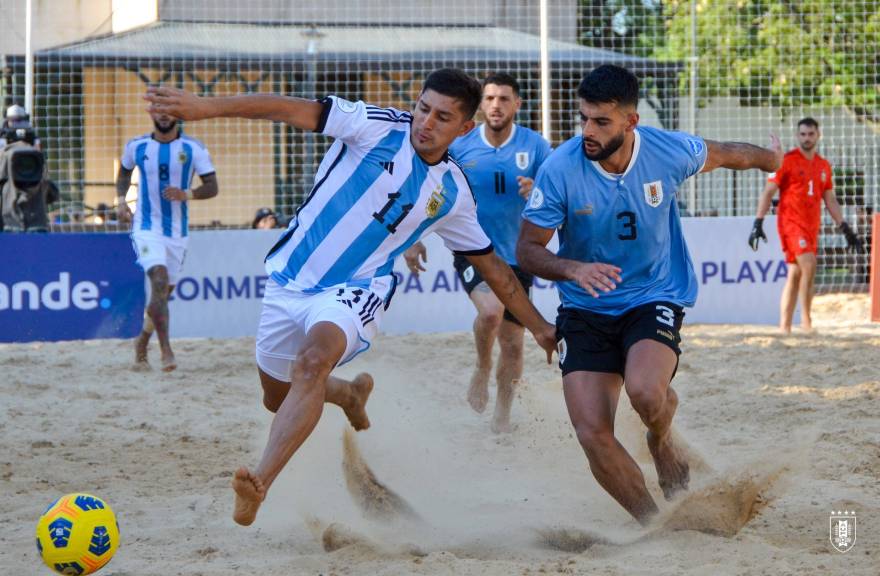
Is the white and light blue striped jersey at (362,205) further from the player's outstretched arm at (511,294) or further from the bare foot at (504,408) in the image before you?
the bare foot at (504,408)

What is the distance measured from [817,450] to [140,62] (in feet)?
42.3

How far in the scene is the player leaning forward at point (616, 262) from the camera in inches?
181

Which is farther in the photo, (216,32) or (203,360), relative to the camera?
(216,32)

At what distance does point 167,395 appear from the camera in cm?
839

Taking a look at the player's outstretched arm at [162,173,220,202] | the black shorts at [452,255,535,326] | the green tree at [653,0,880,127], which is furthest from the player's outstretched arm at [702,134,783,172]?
the green tree at [653,0,880,127]

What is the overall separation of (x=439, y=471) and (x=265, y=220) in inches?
318

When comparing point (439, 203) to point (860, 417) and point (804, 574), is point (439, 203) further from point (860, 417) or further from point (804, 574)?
point (860, 417)

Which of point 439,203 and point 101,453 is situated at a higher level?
point 439,203

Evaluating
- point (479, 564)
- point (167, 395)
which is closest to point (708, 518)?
point (479, 564)

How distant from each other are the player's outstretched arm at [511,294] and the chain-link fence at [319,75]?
29.0 feet

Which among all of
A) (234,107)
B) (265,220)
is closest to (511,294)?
(234,107)

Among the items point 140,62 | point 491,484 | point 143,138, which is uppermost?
point 140,62

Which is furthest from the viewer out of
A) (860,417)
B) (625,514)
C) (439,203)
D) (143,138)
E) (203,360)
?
(203,360)

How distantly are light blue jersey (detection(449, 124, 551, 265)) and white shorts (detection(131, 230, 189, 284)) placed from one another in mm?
3390
